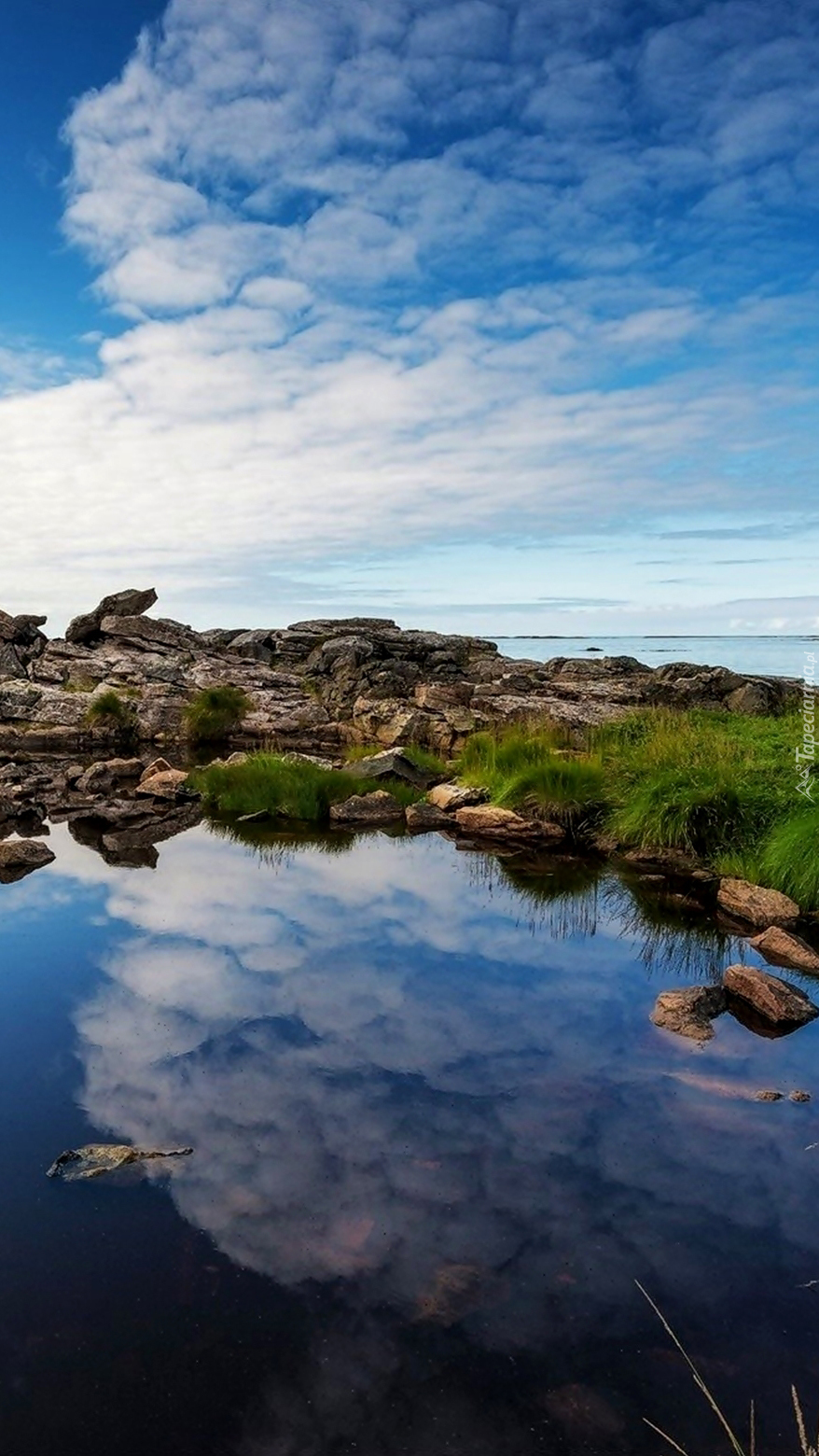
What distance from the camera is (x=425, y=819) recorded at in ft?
58.2

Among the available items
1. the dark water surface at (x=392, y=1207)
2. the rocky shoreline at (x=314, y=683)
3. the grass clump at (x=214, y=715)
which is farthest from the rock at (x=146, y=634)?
the dark water surface at (x=392, y=1207)

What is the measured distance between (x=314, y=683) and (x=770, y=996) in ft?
107

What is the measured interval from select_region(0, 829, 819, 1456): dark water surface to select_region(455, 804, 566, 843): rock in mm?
5889

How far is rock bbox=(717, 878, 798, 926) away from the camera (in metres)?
11.0

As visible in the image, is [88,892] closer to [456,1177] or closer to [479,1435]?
[456,1177]

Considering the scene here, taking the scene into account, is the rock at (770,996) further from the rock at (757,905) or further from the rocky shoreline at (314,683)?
the rocky shoreline at (314,683)

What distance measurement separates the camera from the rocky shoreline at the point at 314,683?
2942 centimetres

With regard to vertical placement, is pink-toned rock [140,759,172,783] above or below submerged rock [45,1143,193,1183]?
above

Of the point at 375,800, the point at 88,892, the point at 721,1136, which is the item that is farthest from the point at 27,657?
the point at 721,1136

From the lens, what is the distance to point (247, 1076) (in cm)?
701

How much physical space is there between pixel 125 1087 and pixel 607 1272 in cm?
381

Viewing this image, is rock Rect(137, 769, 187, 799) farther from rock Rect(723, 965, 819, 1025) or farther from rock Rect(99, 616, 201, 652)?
rock Rect(99, 616, 201, 652)

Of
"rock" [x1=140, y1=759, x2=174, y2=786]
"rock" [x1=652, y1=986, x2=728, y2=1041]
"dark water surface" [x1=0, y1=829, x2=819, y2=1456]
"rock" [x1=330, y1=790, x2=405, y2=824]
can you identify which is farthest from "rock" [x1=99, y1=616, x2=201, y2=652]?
"rock" [x1=652, y1=986, x2=728, y2=1041]

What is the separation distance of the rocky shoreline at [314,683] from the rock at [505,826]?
752 cm
